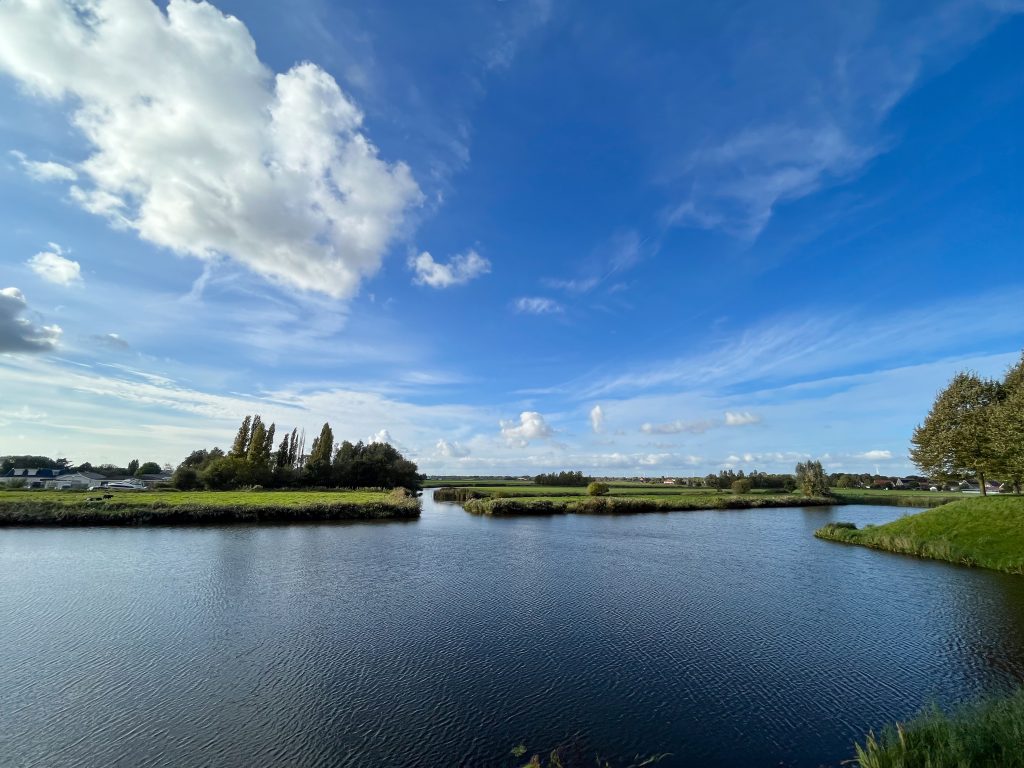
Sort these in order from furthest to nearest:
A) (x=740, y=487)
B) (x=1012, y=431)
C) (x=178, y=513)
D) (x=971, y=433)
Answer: (x=740, y=487)
(x=178, y=513)
(x=971, y=433)
(x=1012, y=431)

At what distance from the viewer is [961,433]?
135ft

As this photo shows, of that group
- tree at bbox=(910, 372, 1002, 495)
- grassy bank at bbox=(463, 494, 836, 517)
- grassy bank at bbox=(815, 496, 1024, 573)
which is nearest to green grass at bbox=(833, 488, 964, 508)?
grassy bank at bbox=(463, 494, 836, 517)

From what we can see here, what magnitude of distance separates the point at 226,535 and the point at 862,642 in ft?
131

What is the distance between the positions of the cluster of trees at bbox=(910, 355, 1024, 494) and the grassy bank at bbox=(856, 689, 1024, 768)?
3404cm

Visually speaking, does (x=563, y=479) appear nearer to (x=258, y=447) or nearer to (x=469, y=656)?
(x=258, y=447)

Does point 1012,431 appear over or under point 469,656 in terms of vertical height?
over

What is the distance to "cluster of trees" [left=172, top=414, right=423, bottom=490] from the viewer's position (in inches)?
2987

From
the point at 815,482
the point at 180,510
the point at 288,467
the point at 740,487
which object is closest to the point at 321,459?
the point at 288,467

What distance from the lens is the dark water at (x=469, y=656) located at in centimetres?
928

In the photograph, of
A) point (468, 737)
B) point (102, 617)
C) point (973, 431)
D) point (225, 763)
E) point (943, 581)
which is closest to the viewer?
point (225, 763)

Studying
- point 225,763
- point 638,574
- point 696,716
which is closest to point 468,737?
point 225,763

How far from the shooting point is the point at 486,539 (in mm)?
37688

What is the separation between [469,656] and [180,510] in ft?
141

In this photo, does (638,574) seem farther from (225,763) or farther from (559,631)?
(225,763)
